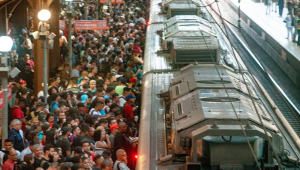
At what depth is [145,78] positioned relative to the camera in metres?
11.7

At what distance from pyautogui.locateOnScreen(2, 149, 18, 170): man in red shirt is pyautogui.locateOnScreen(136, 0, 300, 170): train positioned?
5.91 feet

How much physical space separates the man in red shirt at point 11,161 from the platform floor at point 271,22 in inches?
463

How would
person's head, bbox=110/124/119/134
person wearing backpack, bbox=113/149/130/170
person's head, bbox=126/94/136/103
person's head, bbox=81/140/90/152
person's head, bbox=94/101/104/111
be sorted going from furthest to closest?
person's head, bbox=126/94/136/103 < person's head, bbox=94/101/104/111 < person's head, bbox=110/124/119/134 < person's head, bbox=81/140/90/152 < person wearing backpack, bbox=113/149/130/170

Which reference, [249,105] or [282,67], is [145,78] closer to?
[249,105]

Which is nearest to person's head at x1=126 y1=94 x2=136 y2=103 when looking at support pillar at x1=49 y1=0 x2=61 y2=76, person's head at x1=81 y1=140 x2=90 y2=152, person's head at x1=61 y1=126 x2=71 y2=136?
person's head at x1=61 y1=126 x2=71 y2=136

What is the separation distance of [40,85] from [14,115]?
442 cm

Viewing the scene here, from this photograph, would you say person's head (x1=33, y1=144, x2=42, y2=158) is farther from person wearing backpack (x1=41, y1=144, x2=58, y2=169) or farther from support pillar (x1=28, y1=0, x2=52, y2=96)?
support pillar (x1=28, y1=0, x2=52, y2=96)

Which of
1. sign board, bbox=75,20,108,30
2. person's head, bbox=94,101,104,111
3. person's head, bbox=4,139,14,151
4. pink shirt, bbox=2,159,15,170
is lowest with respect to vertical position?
pink shirt, bbox=2,159,15,170

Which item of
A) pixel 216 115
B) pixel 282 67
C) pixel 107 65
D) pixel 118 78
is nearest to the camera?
pixel 216 115

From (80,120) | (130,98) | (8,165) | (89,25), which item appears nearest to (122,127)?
(80,120)

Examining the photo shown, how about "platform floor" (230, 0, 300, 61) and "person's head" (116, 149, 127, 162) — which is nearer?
"person's head" (116, 149, 127, 162)

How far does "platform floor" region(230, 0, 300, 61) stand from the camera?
20.6 m

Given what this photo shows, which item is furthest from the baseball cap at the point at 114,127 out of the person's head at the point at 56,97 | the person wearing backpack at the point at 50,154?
the person's head at the point at 56,97

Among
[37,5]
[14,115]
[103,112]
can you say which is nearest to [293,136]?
[103,112]
